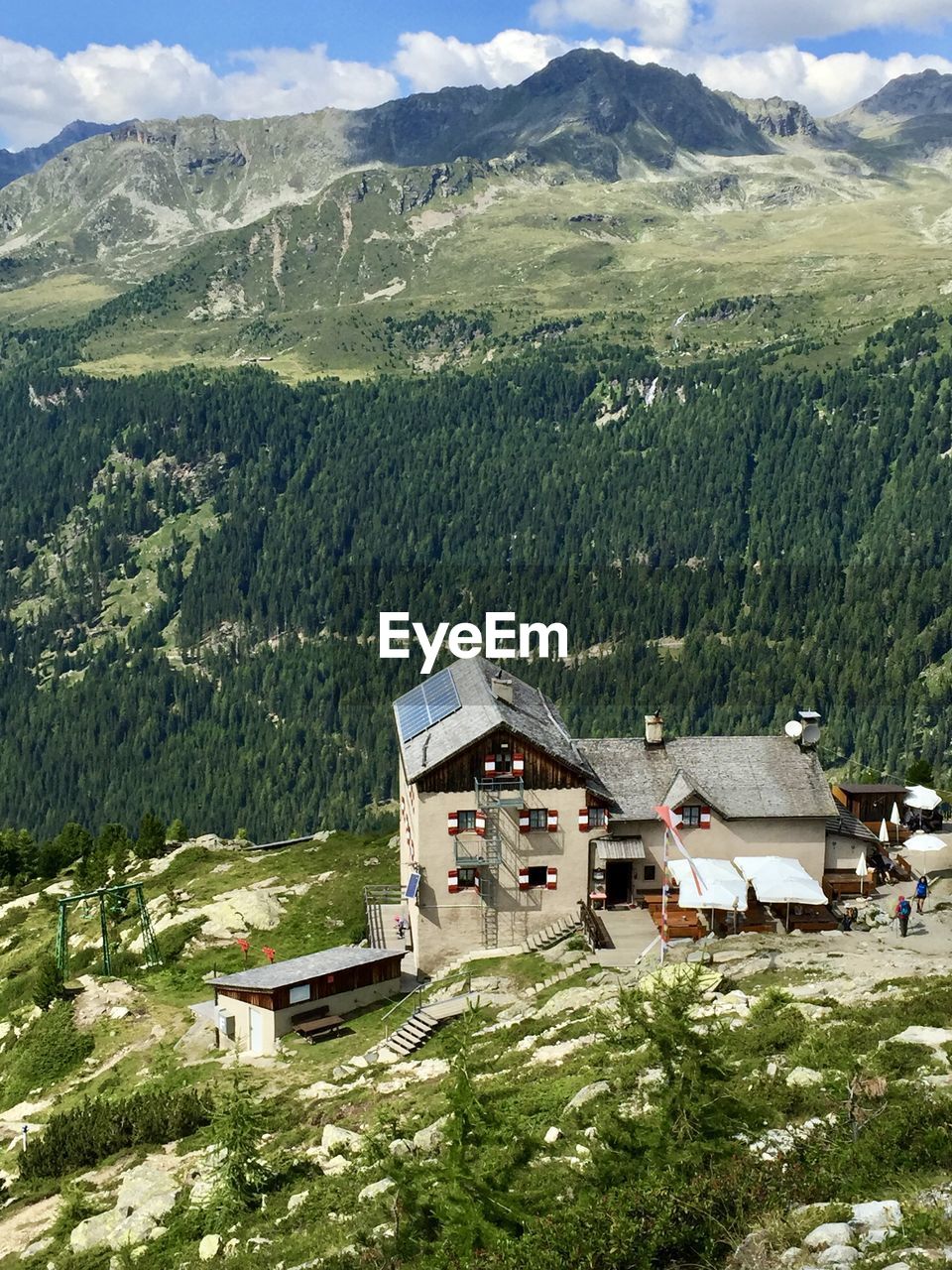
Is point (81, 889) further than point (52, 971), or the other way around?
point (81, 889)

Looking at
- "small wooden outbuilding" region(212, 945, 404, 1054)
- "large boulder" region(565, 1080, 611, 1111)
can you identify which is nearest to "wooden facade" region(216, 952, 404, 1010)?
"small wooden outbuilding" region(212, 945, 404, 1054)

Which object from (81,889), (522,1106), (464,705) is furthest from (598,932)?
(81,889)

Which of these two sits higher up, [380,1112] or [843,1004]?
[843,1004]

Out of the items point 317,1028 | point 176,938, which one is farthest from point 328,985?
point 176,938

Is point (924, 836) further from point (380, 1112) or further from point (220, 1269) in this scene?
point (220, 1269)

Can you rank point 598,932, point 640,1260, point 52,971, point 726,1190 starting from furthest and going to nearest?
point 52,971 → point 598,932 → point 726,1190 → point 640,1260

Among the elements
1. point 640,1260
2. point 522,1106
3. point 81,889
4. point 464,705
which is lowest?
point 81,889

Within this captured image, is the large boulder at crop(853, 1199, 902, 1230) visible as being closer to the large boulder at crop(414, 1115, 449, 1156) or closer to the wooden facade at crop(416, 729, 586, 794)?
the large boulder at crop(414, 1115, 449, 1156)
